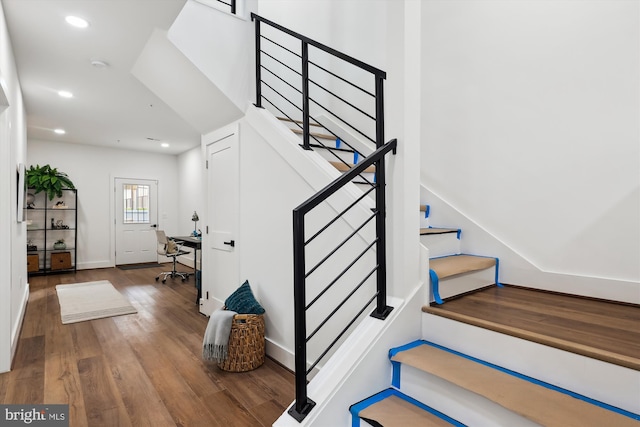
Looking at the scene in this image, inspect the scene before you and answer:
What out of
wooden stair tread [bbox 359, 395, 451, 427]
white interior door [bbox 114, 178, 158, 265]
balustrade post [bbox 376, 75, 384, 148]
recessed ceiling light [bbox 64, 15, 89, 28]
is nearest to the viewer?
wooden stair tread [bbox 359, 395, 451, 427]

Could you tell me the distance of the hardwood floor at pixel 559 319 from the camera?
1288 mm

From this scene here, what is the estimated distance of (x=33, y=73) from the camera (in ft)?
12.2

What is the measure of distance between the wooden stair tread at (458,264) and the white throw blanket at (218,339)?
59.2 inches

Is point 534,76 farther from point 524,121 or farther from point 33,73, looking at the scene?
point 33,73

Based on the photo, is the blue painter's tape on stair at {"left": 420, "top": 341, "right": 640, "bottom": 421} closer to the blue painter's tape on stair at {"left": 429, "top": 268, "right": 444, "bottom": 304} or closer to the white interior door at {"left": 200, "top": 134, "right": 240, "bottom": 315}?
the blue painter's tape on stair at {"left": 429, "top": 268, "right": 444, "bottom": 304}

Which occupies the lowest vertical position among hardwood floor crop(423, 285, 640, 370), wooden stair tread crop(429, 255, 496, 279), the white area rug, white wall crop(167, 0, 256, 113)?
the white area rug

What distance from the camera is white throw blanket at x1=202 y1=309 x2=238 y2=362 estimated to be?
8.07 feet

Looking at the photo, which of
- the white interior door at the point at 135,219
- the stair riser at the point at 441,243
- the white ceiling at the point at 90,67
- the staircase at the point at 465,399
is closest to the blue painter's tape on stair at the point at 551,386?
the staircase at the point at 465,399

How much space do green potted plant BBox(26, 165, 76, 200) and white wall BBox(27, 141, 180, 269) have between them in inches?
16.4

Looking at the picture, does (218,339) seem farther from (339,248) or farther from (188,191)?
(188,191)

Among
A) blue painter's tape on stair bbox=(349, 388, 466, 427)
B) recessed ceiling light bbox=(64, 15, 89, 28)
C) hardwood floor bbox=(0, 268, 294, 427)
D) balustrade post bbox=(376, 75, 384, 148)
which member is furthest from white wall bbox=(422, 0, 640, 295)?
recessed ceiling light bbox=(64, 15, 89, 28)

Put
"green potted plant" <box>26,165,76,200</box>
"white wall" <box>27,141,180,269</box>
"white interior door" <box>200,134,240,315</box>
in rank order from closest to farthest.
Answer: "white interior door" <box>200,134,240,315</box>, "green potted plant" <box>26,165,76,200</box>, "white wall" <box>27,141,180,269</box>

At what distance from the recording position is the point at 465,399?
1.37 meters

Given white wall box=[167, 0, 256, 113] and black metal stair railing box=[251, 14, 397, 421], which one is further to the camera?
white wall box=[167, 0, 256, 113]
